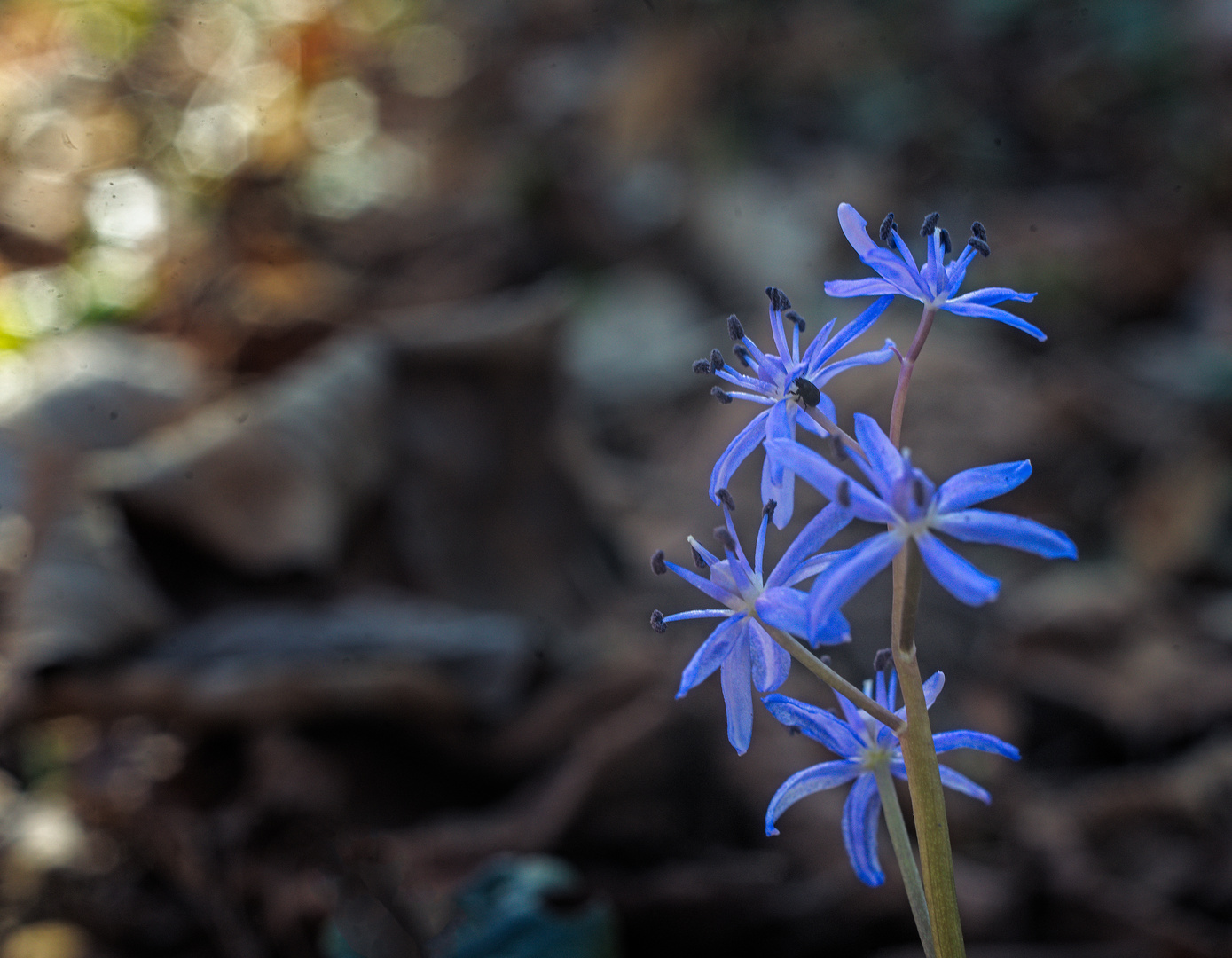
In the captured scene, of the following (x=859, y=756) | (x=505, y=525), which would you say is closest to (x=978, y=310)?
(x=859, y=756)

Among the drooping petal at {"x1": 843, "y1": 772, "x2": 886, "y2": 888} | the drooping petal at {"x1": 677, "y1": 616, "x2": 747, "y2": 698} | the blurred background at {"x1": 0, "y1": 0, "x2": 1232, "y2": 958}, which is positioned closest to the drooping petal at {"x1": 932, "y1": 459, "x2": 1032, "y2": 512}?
the drooping petal at {"x1": 677, "y1": 616, "x2": 747, "y2": 698}

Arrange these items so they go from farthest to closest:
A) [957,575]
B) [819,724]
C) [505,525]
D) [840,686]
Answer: [505,525] < [819,724] < [840,686] < [957,575]

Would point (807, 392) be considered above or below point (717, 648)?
above

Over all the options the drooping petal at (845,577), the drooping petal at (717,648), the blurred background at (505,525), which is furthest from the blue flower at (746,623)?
the blurred background at (505,525)

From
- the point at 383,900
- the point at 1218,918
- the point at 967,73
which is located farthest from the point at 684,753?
the point at 967,73

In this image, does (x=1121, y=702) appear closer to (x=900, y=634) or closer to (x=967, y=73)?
(x=900, y=634)

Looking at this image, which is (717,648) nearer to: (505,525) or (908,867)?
(908,867)

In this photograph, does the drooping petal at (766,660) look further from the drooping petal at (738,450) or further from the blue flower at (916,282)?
the blue flower at (916,282)
